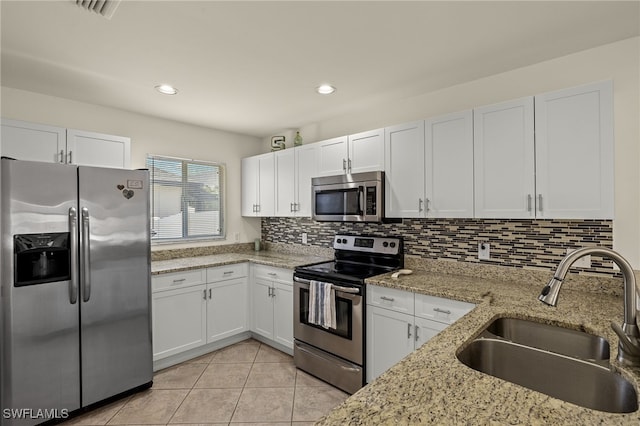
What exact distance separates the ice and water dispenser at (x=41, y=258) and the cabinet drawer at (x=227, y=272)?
1.21 m

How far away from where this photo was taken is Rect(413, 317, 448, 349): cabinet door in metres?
2.11

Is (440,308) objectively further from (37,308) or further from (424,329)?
(37,308)

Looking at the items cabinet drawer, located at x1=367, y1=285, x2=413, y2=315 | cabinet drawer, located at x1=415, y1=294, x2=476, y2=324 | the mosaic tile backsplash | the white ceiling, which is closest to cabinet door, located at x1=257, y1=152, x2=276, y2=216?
the mosaic tile backsplash

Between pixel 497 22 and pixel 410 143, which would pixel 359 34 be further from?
pixel 410 143

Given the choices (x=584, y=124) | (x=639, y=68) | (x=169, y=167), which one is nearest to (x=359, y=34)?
(x=584, y=124)

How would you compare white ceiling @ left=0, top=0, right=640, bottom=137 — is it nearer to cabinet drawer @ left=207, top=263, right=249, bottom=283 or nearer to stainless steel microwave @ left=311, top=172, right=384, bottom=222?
stainless steel microwave @ left=311, top=172, right=384, bottom=222

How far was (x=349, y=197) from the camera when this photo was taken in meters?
2.88

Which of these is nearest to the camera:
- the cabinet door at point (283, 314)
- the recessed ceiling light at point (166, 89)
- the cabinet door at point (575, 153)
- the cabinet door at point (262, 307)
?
the cabinet door at point (575, 153)

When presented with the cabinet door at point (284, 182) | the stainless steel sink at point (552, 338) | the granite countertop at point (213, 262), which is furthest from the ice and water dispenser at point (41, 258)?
the stainless steel sink at point (552, 338)

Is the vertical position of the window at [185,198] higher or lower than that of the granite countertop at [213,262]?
higher

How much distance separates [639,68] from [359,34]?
168cm

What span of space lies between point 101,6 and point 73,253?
5.09 feet

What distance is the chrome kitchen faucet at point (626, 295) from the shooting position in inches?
39.3

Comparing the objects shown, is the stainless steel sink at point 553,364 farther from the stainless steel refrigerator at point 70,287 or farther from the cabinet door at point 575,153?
the stainless steel refrigerator at point 70,287
